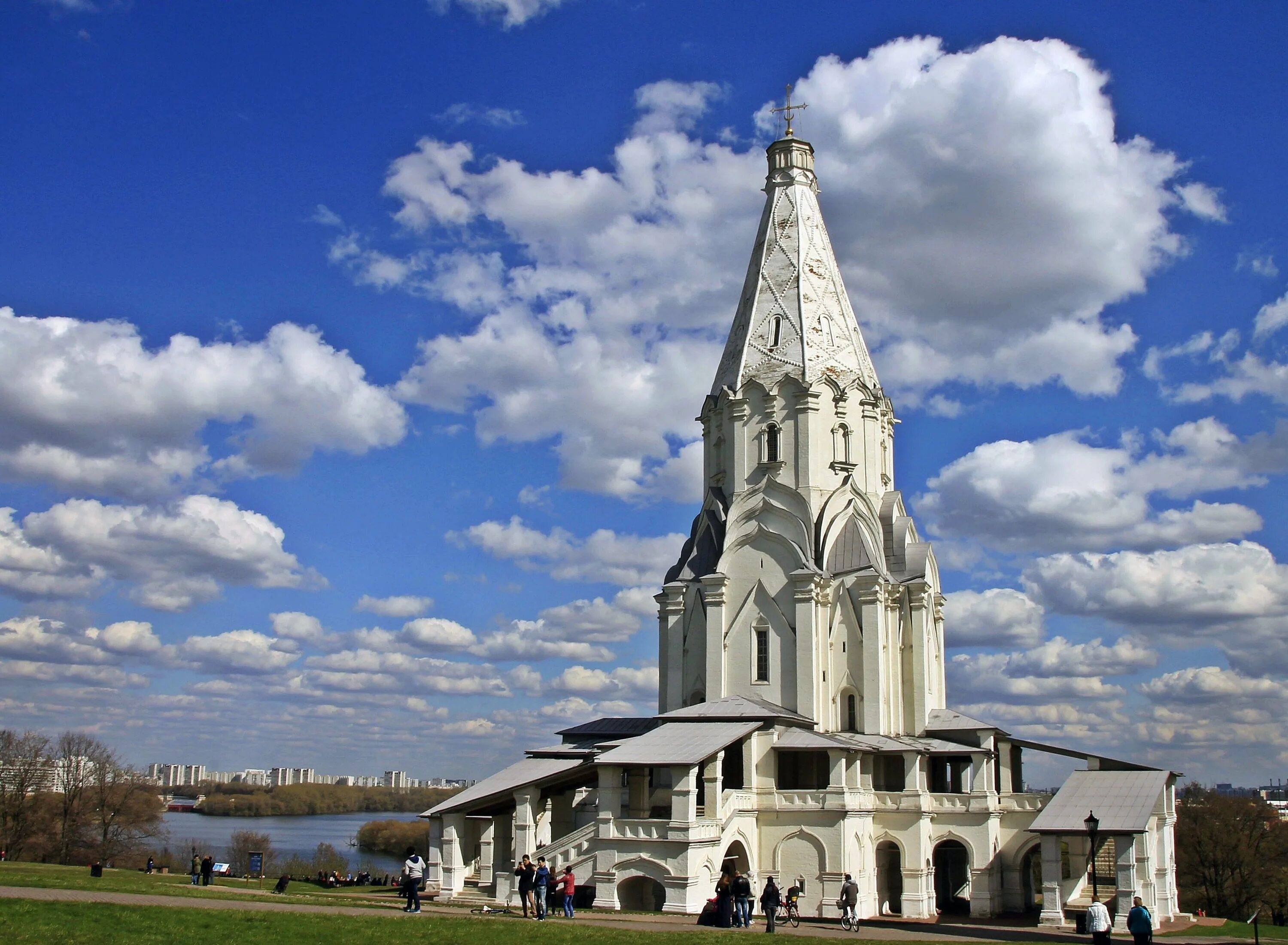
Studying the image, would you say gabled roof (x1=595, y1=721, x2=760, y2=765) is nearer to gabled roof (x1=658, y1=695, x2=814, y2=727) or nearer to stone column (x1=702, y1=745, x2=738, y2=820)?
gabled roof (x1=658, y1=695, x2=814, y2=727)

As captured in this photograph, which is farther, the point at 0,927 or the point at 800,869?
the point at 800,869

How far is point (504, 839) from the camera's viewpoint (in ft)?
110

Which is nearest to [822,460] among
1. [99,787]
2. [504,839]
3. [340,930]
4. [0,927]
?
[504,839]

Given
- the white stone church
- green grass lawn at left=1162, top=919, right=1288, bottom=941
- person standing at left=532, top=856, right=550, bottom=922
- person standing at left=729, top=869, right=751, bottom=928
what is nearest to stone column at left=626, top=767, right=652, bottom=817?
the white stone church

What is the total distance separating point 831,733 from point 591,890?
10.5m

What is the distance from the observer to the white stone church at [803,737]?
30469 millimetres

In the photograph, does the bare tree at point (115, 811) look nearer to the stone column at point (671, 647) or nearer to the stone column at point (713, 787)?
the stone column at point (671, 647)

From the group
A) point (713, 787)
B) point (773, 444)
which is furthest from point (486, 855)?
point (773, 444)

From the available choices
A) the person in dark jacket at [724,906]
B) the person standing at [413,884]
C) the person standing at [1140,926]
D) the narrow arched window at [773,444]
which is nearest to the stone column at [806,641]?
the narrow arched window at [773,444]

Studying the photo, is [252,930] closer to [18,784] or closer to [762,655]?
[762,655]

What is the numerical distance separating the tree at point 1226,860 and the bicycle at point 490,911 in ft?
125

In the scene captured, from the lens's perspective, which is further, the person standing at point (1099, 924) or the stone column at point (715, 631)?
the stone column at point (715, 631)

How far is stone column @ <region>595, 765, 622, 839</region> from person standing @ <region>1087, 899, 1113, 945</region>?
42.2 ft

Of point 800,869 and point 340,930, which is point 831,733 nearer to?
point 800,869
